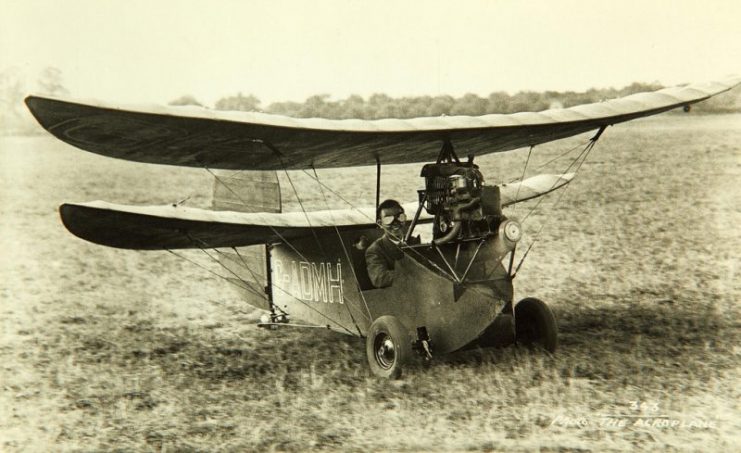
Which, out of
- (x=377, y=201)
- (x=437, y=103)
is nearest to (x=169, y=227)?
(x=377, y=201)

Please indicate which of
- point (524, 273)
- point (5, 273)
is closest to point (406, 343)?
point (524, 273)

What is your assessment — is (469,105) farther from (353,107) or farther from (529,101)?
(353,107)

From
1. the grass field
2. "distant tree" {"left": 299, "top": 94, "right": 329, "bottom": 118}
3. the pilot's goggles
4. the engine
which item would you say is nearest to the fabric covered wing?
the pilot's goggles

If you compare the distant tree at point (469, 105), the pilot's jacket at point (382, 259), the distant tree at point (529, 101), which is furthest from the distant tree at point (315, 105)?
the pilot's jacket at point (382, 259)

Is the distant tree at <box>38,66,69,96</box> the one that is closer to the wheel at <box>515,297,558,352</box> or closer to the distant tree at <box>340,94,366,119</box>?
the distant tree at <box>340,94,366,119</box>

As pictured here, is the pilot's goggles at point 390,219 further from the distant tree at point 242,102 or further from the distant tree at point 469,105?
the distant tree at point 242,102

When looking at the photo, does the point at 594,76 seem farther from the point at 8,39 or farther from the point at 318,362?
the point at 8,39
